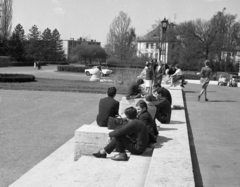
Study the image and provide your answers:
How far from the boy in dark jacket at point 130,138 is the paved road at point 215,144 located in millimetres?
1195

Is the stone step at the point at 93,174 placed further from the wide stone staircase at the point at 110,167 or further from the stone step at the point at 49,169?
the stone step at the point at 49,169

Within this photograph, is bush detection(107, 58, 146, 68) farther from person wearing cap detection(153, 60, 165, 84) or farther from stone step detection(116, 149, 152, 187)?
stone step detection(116, 149, 152, 187)

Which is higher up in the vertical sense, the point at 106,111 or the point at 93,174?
the point at 106,111

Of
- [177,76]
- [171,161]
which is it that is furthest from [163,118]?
[177,76]

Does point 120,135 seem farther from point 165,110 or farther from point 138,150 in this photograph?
point 165,110

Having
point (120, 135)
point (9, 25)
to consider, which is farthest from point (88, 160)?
point (9, 25)

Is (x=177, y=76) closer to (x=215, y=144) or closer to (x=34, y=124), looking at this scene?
(x=34, y=124)

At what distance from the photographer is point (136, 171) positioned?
5.80m

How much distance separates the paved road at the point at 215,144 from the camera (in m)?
6.61

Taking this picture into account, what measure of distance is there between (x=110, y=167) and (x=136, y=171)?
0.72 metres

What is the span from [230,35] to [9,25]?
1867 inches

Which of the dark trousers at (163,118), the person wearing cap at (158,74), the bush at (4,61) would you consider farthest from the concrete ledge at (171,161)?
the bush at (4,61)

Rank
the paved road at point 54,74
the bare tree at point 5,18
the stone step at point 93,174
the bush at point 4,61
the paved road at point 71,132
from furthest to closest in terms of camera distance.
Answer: the bare tree at point 5,18
the bush at point 4,61
the paved road at point 54,74
the paved road at point 71,132
the stone step at point 93,174

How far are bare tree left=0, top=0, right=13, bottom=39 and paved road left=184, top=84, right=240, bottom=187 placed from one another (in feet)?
235
